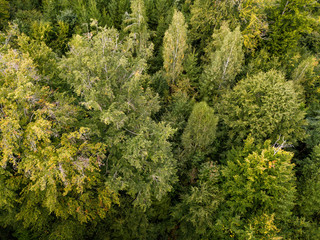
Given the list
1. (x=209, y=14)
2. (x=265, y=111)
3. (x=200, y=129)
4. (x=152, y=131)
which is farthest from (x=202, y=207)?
(x=209, y=14)

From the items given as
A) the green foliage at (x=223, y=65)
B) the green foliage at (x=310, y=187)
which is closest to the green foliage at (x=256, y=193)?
the green foliage at (x=310, y=187)

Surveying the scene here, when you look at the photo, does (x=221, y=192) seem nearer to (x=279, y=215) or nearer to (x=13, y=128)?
(x=279, y=215)

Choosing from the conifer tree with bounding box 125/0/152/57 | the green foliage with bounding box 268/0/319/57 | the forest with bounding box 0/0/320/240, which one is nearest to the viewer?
the forest with bounding box 0/0/320/240

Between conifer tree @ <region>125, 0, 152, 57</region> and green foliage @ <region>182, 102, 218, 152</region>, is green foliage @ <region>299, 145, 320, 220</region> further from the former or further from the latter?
conifer tree @ <region>125, 0, 152, 57</region>

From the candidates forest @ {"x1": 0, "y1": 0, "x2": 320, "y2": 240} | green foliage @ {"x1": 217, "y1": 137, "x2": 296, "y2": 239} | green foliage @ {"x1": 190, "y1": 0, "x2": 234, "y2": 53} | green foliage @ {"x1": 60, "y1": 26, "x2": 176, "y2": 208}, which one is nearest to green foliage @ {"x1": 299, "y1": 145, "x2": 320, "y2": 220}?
forest @ {"x1": 0, "y1": 0, "x2": 320, "y2": 240}

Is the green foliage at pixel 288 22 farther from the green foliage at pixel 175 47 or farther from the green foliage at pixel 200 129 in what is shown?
the green foliage at pixel 200 129

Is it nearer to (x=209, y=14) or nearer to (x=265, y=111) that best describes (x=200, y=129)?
(x=265, y=111)
